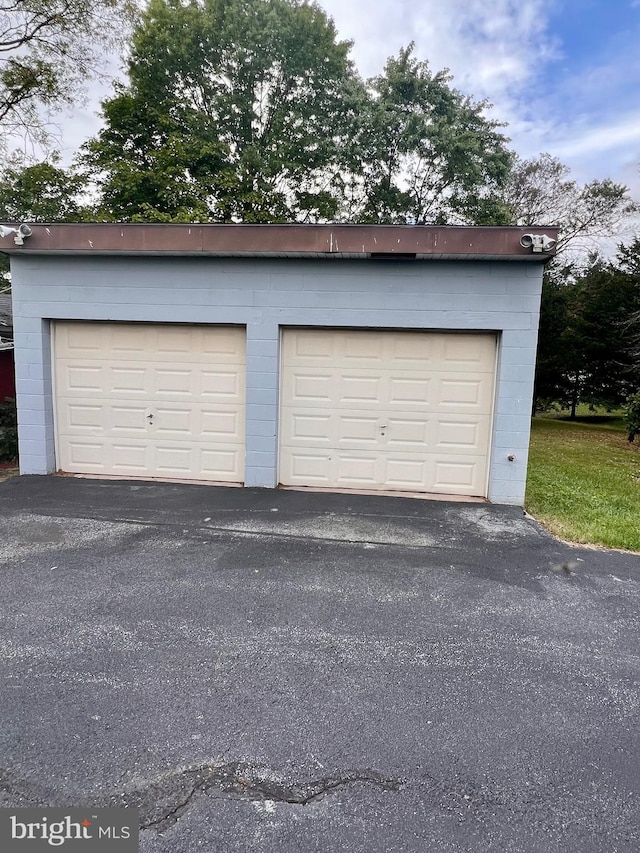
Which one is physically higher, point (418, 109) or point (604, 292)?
point (418, 109)

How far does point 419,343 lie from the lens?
6230 millimetres

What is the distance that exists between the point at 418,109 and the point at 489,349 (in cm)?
1359

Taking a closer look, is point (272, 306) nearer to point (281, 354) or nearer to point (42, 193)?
point (281, 354)

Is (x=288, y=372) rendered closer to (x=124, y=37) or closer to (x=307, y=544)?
(x=307, y=544)

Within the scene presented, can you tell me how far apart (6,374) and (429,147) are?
45.9 feet

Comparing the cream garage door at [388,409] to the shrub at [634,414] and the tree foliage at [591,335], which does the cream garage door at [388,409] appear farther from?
the tree foliage at [591,335]

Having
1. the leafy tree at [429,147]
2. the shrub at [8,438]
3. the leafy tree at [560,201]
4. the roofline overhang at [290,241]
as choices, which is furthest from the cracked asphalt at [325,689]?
the leafy tree at [560,201]

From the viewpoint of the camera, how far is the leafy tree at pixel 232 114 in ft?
51.8

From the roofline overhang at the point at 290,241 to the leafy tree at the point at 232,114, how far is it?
10299 millimetres

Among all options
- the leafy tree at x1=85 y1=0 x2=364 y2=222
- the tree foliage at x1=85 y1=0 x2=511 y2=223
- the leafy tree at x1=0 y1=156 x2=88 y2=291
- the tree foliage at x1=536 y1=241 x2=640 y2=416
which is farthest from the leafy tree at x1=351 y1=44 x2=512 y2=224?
the leafy tree at x1=0 y1=156 x2=88 y2=291

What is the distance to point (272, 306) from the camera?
20.3 feet

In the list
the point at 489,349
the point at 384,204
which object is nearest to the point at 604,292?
the point at 384,204

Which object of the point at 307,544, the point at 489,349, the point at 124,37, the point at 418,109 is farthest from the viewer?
the point at 418,109

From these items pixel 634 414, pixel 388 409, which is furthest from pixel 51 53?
pixel 634 414
